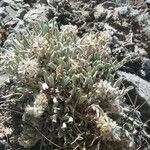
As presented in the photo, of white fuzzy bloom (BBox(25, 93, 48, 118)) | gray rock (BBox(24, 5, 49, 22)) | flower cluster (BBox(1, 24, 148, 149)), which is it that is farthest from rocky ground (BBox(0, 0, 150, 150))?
white fuzzy bloom (BBox(25, 93, 48, 118))

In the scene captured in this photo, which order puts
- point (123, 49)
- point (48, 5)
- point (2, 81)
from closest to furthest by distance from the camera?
point (2, 81) < point (123, 49) < point (48, 5)

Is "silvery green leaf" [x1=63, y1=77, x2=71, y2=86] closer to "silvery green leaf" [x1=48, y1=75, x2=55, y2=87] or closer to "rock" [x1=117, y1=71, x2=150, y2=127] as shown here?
"silvery green leaf" [x1=48, y1=75, x2=55, y2=87]

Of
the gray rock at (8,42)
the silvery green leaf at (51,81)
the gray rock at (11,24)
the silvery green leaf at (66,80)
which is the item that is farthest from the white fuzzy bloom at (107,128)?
the gray rock at (11,24)

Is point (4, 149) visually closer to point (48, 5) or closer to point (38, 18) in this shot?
point (38, 18)

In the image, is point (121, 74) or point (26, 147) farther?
point (121, 74)

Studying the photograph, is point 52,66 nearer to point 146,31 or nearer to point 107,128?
point 107,128

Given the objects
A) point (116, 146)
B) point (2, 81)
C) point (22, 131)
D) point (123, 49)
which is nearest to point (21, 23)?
point (2, 81)

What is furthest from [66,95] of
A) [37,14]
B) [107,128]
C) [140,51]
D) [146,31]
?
[146,31]

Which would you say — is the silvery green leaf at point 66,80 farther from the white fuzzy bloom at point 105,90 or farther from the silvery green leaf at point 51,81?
the white fuzzy bloom at point 105,90
